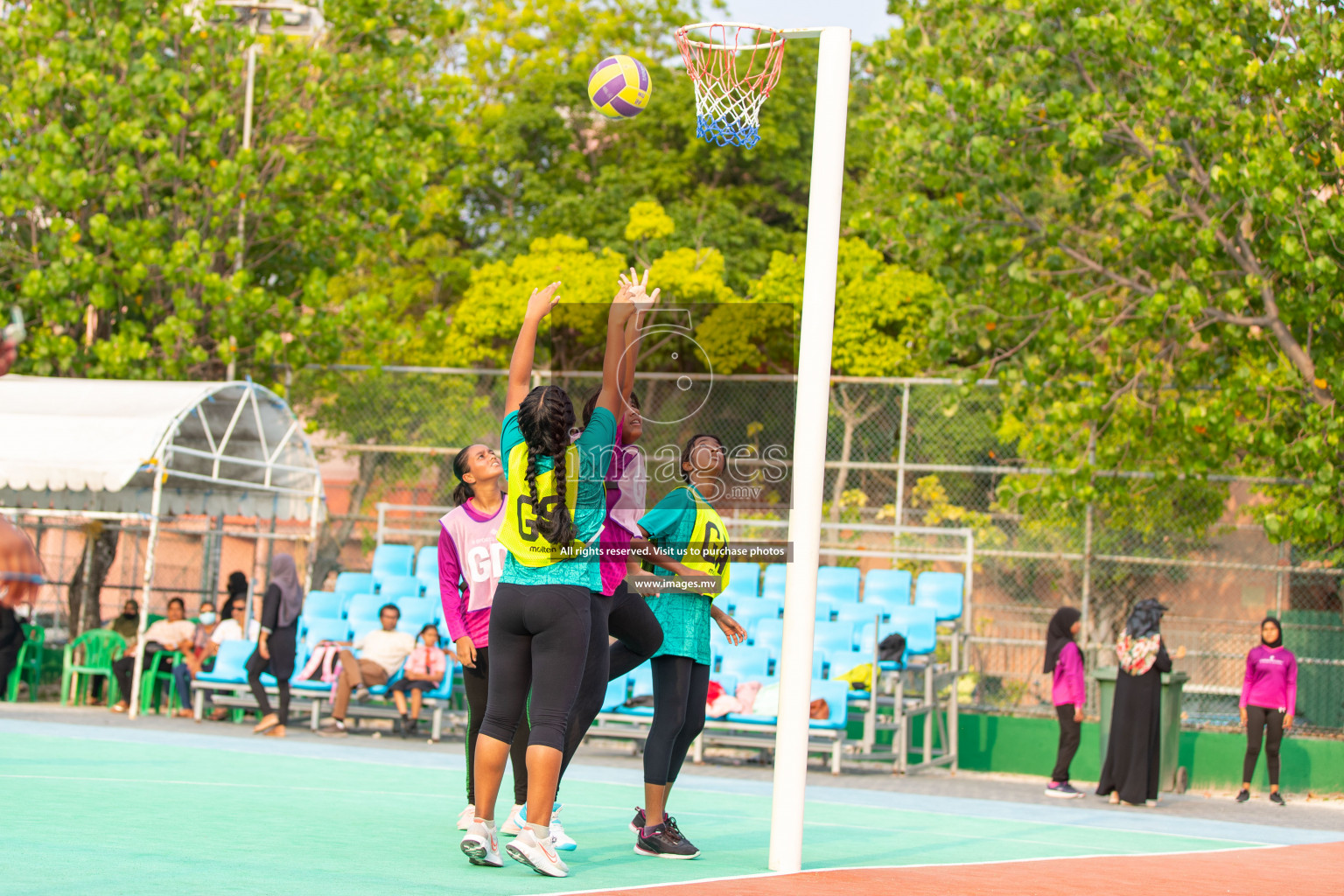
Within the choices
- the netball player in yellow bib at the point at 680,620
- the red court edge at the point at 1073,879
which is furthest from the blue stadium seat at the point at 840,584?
the netball player in yellow bib at the point at 680,620

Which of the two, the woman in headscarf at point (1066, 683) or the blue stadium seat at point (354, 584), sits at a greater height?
the blue stadium seat at point (354, 584)

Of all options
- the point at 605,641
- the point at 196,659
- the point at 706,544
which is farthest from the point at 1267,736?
the point at 196,659

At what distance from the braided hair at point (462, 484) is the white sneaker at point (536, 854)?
204 cm

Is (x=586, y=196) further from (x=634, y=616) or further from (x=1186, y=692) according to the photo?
(x=634, y=616)

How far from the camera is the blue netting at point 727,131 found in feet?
26.5

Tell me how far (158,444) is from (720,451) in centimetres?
863

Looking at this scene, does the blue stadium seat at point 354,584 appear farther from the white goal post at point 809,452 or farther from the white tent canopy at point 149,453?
the white goal post at point 809,452

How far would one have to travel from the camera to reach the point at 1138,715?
12523mm

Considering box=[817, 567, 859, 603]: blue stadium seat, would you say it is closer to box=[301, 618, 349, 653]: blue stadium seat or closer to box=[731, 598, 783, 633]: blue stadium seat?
box=[731, 598, 783, 633]: blue stadium seat

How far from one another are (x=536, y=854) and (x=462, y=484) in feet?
7.73

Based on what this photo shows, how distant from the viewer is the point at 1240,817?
11773mm

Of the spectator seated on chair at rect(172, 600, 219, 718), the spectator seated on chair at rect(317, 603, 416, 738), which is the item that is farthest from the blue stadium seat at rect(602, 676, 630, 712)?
the spectator seated on chair at rect(172, 600, 219, 718)

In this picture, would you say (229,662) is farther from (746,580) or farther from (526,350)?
(526,350)

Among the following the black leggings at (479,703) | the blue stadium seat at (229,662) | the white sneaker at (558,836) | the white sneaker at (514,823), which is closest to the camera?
the white sneaker at (558,836)
